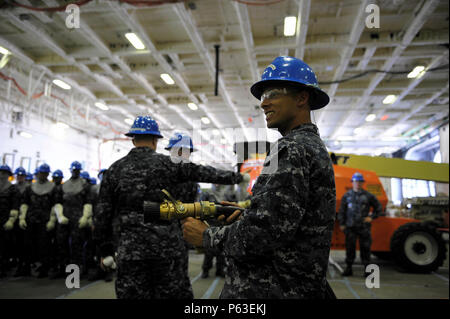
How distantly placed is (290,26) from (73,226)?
6.29m

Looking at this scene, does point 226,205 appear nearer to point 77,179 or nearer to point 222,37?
point 77,179

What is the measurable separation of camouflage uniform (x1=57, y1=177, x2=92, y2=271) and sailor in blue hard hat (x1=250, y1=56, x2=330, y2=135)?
18.8ft

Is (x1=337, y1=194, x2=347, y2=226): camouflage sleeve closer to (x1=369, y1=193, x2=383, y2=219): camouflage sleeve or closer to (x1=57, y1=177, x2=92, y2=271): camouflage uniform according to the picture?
(x1=369, y1=193, x2=383, y2=219): camouflage sleeve

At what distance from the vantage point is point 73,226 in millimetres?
5988

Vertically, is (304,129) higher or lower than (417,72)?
lower

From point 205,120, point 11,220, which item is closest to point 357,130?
point 205,120

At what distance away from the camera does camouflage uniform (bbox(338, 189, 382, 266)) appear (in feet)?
19.9

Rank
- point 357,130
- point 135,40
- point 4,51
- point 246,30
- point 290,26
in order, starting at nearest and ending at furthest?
point 290,26
point 246,30
point 135,40
point 4,51
point 357,130

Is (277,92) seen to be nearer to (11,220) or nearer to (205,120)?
(11,220)

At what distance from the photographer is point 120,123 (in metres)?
16.0

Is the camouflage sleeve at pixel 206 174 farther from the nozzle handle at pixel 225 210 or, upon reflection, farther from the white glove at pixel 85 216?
the white glove at pixel 85 216

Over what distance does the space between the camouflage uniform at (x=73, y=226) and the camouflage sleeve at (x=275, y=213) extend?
567 cm

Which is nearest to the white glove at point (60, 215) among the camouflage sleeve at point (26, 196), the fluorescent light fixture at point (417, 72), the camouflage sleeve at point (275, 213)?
the camouflage sleeve at point (26, 196)

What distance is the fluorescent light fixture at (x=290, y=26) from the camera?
6.20 metres
